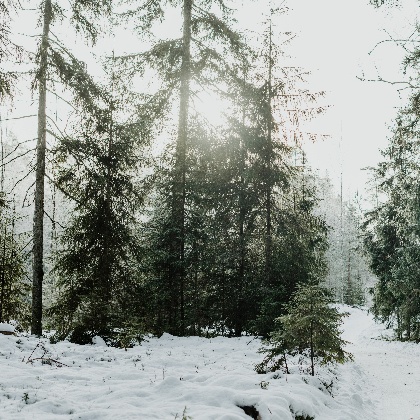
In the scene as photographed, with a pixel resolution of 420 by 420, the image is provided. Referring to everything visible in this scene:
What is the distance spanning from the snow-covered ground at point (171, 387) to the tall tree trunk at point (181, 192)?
3.17 m

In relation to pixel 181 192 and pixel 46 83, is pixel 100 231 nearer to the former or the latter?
pixel 181 192

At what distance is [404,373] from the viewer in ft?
38.8

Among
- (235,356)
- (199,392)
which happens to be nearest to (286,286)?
(235,356)

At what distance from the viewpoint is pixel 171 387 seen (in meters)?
6.10

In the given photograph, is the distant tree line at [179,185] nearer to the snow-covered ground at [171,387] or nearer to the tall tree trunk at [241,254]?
the tall tree trunk at [241,254]

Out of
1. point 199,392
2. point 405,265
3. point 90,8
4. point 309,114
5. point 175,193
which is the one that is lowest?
point 199,392

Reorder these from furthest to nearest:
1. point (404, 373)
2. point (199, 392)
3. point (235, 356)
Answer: point (404, 373) → point (235, 356) → point (199, 392)

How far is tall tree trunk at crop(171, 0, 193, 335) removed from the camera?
14.5 meters

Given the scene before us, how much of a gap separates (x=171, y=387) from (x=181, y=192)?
9.65 metres

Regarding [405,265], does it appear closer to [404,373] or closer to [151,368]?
[404,373]

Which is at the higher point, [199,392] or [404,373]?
[199,392]

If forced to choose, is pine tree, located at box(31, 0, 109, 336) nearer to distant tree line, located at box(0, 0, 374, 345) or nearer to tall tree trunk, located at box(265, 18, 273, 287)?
distant tree line, located at box(0, 0, 374, 345)

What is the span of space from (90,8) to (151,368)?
10.7 meters

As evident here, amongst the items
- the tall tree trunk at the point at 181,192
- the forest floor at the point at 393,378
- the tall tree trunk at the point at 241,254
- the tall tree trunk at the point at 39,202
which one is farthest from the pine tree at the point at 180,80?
the forest floor at the point at 393,378
